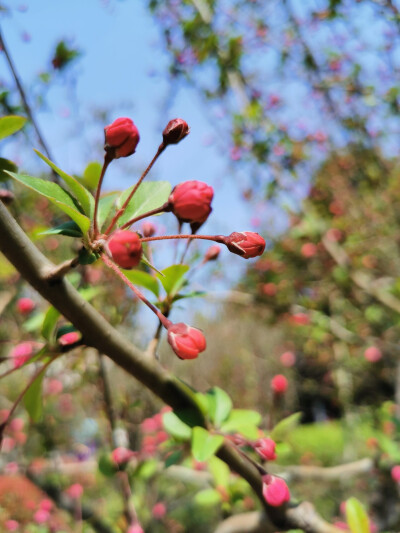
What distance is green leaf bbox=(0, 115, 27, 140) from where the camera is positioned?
0.54m

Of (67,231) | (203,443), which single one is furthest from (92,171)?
(203,443)

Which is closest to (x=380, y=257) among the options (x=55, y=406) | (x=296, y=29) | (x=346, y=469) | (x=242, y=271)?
(x=242, y=271)

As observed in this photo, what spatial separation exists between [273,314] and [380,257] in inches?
59.1

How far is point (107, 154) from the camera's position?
505mm

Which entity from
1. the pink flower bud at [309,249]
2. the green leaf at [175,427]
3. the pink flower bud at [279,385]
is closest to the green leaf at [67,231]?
the green leaf at [175,427]

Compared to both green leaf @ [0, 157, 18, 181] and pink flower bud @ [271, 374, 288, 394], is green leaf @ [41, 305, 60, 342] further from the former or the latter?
pink flower bud @ [271, 374, 288, 394]

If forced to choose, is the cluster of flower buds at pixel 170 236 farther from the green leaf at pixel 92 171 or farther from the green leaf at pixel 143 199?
the green leaf at pixel 92 171

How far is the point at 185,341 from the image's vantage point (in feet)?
1.60

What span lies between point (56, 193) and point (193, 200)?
0.15m

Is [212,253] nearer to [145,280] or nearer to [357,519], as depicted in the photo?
[145,280]

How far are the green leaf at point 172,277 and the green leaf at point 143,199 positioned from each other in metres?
0.12

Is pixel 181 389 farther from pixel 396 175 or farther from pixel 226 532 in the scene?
pixel 396 175

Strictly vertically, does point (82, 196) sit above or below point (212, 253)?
above

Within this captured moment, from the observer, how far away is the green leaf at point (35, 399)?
2.08 ft
